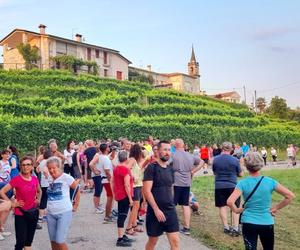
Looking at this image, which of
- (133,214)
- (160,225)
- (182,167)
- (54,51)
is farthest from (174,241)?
(54,51)

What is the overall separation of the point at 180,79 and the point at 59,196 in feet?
310

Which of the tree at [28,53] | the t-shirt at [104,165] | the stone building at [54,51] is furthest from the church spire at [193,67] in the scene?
the t-shirt at [104,165]

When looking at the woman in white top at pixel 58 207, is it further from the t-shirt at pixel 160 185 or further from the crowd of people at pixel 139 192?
the t-shirt at pixel 160 185

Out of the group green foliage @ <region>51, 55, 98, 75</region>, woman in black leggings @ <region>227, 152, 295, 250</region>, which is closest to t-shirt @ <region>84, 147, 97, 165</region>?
woman in black leggings @ <region>227, 152, 295, 250</region>

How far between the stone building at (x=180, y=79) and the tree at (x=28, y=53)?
29631 millimetres

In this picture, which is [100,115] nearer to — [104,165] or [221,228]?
[104,165]

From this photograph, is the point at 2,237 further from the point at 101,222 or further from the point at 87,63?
the point at 87,63

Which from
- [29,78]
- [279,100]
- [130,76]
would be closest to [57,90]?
[29,78]

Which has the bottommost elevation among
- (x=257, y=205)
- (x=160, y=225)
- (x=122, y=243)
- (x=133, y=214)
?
(x=122, y=243)

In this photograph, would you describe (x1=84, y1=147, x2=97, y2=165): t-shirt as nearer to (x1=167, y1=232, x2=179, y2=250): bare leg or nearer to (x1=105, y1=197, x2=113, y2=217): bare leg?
(x1=105, y1=197, x2=113, y2=217): bare leg

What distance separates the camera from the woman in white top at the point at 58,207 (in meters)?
6.34

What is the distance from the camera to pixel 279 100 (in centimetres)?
8025

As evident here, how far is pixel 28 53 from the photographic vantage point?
5519cm

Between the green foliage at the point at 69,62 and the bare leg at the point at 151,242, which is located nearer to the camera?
the bare leg at the point at 151,242
